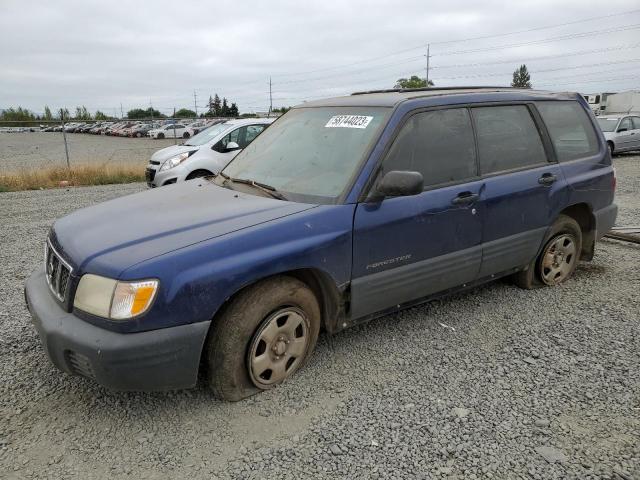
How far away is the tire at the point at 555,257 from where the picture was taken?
4.45 meters

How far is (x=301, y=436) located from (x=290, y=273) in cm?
92

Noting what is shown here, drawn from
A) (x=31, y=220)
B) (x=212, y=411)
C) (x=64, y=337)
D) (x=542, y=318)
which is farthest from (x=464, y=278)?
(x=31, y=220)

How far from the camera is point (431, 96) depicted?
3.67 m

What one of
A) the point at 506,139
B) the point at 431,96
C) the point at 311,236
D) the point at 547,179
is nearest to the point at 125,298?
the point at 311,236

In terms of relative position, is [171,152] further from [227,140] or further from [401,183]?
[401,183]

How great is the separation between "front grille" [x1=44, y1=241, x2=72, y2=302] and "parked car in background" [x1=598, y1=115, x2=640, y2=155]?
1820 centimetres

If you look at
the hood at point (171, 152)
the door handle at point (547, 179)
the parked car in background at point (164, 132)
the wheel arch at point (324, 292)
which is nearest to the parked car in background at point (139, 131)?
the parked car in background at point (164, 132)

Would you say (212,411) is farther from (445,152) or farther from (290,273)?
(445,152)

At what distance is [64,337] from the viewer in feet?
8.32

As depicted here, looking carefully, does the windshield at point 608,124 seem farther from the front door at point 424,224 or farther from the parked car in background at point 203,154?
the front door at point 424,224

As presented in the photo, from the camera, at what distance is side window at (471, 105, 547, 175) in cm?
384

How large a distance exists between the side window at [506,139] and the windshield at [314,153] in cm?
92

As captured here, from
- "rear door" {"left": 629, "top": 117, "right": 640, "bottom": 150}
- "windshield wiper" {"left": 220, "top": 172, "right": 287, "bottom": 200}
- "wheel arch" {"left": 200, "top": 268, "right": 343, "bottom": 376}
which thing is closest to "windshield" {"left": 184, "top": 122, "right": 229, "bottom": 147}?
"windshield wiper" {"left": 220, "top": 172, "right": 287, "bottom": 200}

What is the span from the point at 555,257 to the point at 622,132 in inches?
610
